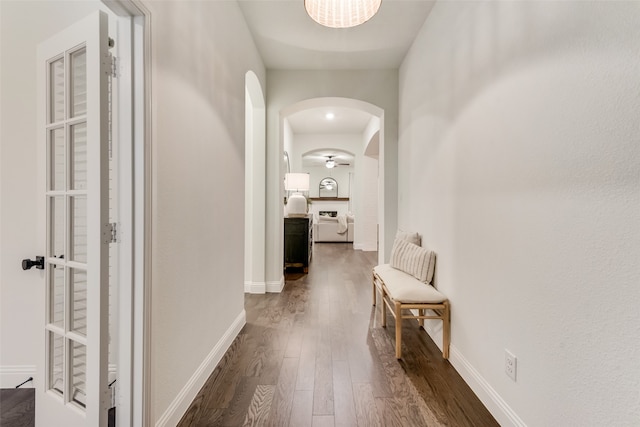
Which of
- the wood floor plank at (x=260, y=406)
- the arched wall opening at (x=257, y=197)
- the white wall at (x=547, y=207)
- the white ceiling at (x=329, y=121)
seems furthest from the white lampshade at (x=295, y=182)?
the wood floor plank at (x=260, y=406)

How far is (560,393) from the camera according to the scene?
3.84ft

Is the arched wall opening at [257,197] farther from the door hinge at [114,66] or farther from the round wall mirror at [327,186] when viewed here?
the round wall mirror at [327,186]

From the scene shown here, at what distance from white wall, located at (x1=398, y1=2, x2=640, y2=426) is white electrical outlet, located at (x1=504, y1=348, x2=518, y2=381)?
0.12ft

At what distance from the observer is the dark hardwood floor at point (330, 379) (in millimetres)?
1583

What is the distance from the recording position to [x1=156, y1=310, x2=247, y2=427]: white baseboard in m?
1.46

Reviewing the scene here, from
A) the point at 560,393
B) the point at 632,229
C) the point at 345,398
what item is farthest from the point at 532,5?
the point at 345,398

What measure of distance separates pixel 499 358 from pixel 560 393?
42cm

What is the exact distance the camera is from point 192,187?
1711mm

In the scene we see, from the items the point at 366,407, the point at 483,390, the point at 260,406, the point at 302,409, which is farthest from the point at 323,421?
the point at 483,390
